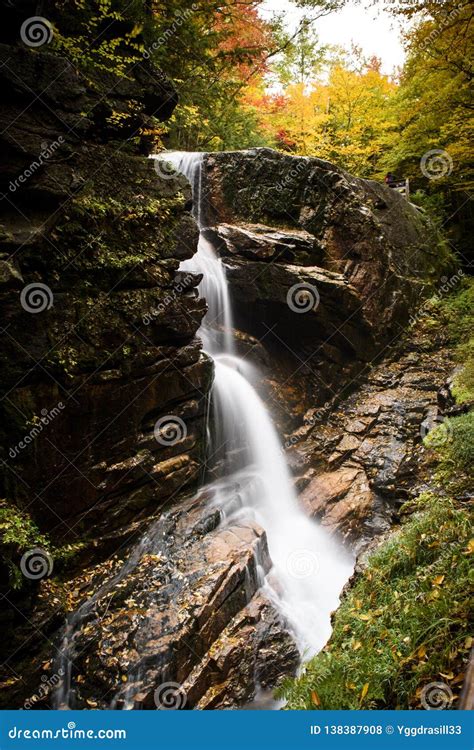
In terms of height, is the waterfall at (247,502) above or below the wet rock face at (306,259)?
below

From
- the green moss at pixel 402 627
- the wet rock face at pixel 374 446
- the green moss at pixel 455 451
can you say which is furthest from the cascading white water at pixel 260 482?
the green moss at pixel 455 451

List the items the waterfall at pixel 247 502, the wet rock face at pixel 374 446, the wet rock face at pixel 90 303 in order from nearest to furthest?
the wet rock face at pixel 90 303, the waterfall at pixel 247 502, the wet rock face at pixel 374 446

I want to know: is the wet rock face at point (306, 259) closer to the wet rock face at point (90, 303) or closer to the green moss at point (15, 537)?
the wet rock face at point (90, 303)

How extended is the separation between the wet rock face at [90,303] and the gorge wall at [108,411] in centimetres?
2

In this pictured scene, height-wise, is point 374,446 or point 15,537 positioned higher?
point 374,446

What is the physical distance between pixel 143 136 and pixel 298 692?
7934mm

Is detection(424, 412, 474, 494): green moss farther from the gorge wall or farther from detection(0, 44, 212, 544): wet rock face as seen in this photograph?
detection(0, 44, 212, 544): wet rock face

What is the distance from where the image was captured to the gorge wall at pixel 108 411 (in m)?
5.16

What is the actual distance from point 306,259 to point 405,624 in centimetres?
819

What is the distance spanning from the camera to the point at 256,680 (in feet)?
17.0

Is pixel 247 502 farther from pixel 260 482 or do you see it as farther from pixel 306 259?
pixel 306 259

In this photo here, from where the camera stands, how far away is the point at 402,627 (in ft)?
12.1

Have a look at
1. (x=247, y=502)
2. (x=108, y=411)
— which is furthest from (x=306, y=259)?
(x=108, y=411)

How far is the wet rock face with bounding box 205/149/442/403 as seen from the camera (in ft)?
32.4
